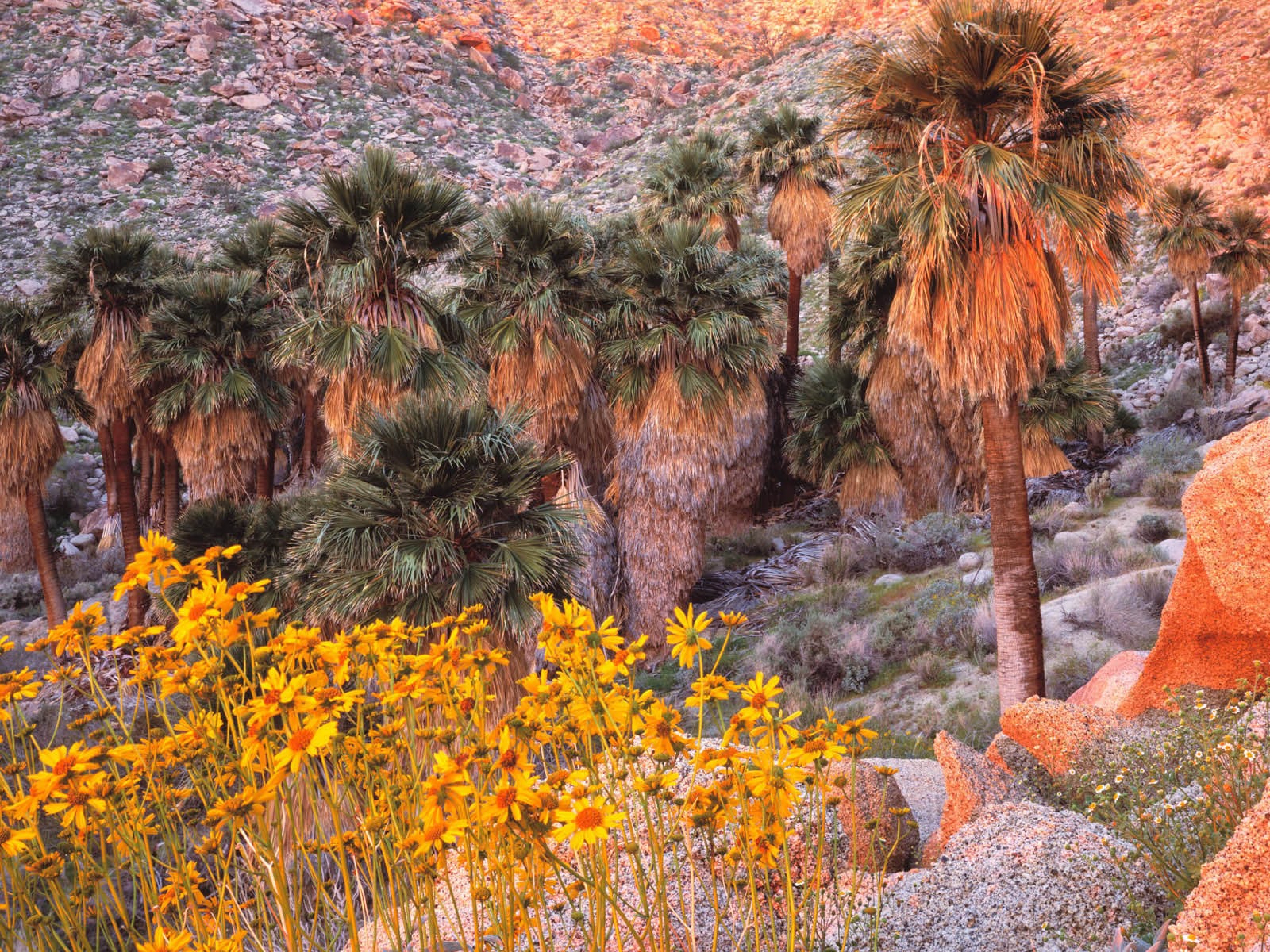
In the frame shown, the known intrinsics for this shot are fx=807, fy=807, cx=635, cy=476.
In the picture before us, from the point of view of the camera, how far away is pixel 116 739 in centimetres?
297

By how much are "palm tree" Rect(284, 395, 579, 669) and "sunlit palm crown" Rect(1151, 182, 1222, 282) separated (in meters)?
24.4

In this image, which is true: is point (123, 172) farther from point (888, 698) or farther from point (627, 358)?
point (888, 698)

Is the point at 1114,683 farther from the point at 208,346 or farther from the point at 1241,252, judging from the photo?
the point at 1241,252

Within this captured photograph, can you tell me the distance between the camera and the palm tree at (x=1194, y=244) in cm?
2489

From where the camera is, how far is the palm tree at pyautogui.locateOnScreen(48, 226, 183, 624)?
1669 centimetres

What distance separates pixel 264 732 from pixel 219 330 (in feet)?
54.8

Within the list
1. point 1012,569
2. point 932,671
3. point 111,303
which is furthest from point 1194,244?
point 111,303

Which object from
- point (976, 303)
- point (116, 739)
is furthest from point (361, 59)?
point (116, 739)

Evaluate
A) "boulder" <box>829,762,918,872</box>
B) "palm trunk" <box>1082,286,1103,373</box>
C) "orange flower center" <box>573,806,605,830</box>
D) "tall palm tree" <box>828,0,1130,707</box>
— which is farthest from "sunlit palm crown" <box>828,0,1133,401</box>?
"palm trunk" <box>1082,286,1103,373</box>

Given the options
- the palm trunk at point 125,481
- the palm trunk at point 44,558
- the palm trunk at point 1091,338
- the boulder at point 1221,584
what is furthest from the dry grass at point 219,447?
the palm trunk at point 1091,338

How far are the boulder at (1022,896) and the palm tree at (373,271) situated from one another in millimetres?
10094

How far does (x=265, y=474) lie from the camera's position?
1808cm

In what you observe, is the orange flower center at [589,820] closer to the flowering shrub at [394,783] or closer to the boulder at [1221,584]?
the flowering shrub at [394,783]

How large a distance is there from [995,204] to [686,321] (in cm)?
811
